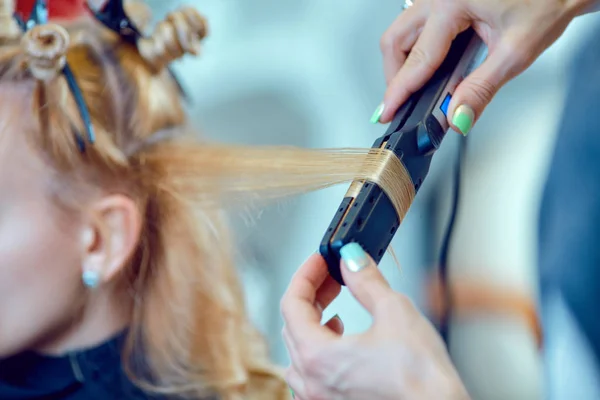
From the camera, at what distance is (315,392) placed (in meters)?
0.32

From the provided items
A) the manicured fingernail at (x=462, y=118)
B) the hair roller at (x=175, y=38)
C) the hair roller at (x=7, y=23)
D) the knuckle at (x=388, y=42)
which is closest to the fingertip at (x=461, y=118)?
the manicured fingernail at (x=462, y=118)

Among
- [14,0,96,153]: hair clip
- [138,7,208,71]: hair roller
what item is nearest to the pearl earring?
[14,0,96,153]: hair clip

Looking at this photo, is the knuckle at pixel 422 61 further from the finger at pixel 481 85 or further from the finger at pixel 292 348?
the finger at pixel 292 348

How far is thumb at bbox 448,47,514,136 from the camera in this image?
1.34 feet

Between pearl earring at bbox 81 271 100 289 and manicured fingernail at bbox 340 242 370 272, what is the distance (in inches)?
12.7

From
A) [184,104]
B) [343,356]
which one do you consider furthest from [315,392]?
[184,104]

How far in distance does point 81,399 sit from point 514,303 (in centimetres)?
52

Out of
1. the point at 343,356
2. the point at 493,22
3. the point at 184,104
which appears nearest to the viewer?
the point at 343,356

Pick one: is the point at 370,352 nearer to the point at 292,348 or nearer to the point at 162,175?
the point at 292,348

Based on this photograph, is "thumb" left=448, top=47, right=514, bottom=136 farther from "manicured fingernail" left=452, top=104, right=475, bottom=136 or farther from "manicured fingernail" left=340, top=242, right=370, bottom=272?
"manicured fingernail" left=340, top=242, right=370, bottom=272

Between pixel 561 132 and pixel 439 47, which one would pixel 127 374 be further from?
pixel 561 132

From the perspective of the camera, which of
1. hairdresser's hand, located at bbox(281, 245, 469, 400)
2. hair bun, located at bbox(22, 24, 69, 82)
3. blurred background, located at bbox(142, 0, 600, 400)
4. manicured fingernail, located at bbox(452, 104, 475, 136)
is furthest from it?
blurred background, located at bbox(142, 0, 600, 400)

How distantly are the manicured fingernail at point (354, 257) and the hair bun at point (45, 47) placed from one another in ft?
1.21

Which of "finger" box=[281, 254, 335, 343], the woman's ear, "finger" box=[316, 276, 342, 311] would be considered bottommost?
the woman's ear
